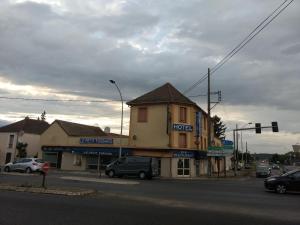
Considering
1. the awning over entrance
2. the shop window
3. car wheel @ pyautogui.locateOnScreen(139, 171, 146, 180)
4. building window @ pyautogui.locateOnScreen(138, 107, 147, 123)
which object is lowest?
car wheel @ pyautogui.locateOnScreen(139, 171, 146, 180)

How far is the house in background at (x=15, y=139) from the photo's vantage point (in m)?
59.5

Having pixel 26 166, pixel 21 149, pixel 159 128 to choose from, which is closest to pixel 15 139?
pixel 21 149

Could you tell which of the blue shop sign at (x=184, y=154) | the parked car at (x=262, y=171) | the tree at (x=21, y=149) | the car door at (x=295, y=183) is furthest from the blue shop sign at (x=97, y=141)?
the car door at (x=295, y=183)

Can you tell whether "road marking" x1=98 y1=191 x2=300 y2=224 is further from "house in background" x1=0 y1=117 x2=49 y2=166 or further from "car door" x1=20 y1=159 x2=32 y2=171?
"house in background" x1=0 y1=117 x2=49 y2=166

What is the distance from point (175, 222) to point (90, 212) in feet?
8.87

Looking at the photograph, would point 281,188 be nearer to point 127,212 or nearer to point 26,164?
point 127,212

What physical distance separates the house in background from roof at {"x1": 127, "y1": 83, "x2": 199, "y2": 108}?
20107mm

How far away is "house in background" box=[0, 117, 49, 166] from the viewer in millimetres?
59531

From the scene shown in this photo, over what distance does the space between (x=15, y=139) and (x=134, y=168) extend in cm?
3017

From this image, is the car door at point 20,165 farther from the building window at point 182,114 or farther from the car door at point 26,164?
the building window at point 182,114

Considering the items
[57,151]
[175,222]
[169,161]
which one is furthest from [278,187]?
[57,151]

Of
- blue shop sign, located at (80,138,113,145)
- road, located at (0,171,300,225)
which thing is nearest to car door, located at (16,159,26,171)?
blue shop sign, located at (80,138,113,145)

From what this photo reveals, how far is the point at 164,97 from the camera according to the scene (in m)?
46.8

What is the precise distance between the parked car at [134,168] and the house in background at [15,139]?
25.5 m
